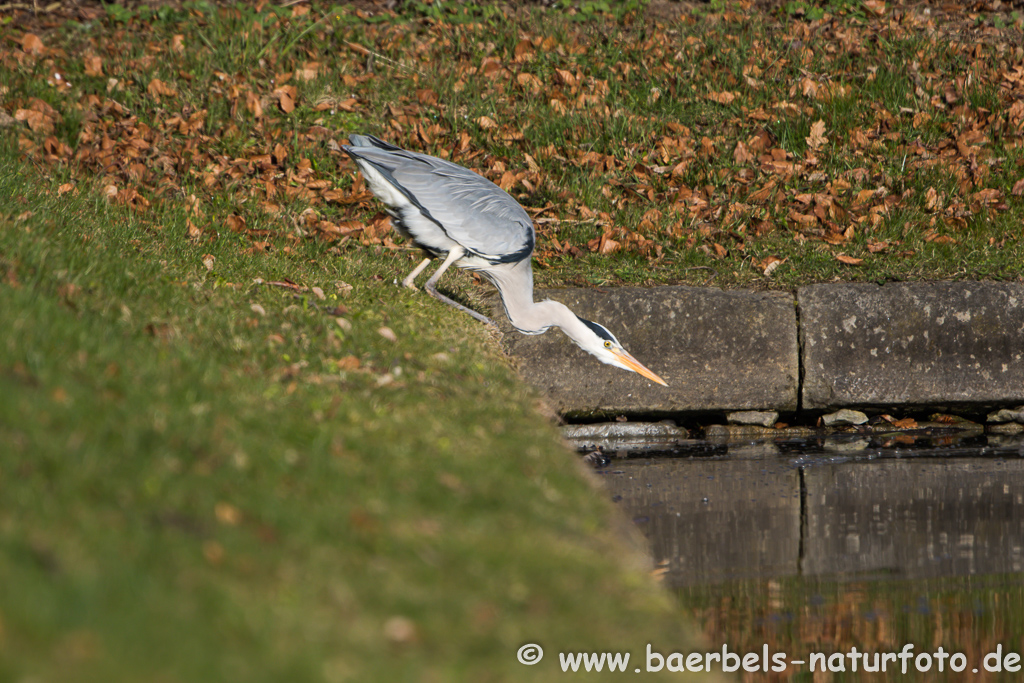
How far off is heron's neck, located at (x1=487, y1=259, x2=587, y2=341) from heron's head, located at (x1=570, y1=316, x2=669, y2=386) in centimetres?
4

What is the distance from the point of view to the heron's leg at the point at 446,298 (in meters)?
5.61

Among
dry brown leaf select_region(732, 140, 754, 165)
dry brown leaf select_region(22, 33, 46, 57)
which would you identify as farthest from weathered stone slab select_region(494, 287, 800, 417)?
dry brown leaf select_region(22, 33, 46, 57)

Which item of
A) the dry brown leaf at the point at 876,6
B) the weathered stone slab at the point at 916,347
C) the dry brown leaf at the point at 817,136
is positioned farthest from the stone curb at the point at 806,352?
the dry brown leaf at the point at 876,6

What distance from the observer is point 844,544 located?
3.87 meters

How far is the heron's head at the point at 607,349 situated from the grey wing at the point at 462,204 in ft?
2.34

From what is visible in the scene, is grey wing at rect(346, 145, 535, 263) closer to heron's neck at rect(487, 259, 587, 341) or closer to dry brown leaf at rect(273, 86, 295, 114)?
heron's neck at rect(487, 259, 587, 341)

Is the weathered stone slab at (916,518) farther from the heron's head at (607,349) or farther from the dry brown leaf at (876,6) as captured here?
the dry brown leaf at (876,6)

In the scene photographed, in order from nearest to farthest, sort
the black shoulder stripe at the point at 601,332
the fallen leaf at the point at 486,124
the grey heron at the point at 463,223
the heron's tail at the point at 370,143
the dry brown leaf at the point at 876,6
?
the black shoulder stripe at the point at 601,332 → the grey heron at the point at 463,223 → the heron's tail at the point at 370,143 → the fallen leaf at the point at 486,124 → the dry brown leaf at the point at 876,6

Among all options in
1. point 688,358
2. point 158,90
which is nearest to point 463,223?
point 688,358

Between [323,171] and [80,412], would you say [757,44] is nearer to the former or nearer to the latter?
[323,171]

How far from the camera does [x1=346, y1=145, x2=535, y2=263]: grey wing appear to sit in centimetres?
546

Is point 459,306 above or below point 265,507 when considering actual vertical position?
below

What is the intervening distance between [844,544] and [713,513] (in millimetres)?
601

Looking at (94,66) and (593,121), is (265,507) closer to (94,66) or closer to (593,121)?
(593,121)
